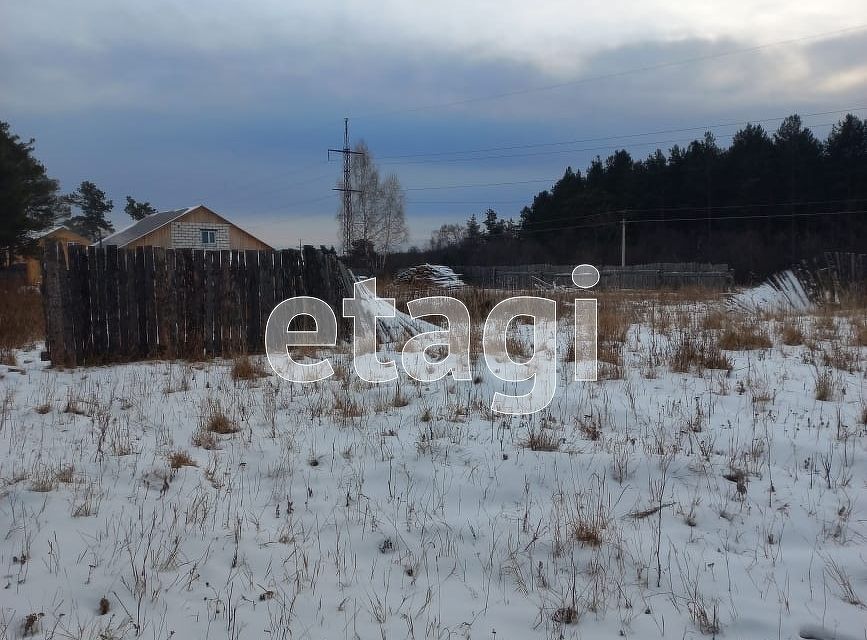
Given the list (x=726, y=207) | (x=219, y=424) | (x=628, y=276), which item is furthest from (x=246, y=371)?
(x=726, y=207)

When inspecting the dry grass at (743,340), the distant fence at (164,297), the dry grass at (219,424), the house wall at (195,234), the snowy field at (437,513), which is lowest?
the snowy field at (437,513)

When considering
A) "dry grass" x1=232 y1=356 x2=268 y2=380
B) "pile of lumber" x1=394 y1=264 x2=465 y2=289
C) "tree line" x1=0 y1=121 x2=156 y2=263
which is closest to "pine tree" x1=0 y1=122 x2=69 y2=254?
"tree line" x1=0 y1=121 x2=156 y2=263

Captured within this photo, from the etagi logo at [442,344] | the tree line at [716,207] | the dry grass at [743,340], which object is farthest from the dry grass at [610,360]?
the tree line at [716,207]

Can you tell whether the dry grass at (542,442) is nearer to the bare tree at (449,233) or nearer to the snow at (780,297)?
the snow at (780,297)

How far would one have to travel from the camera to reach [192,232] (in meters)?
43.3

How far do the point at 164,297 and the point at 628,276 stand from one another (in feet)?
89.4

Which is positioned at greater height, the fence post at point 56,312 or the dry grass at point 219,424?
the fence post at point 56,312

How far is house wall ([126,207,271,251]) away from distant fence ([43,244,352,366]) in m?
33.1

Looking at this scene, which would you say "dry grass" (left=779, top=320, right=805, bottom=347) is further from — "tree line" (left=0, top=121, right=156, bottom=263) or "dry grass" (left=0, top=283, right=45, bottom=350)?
"tree line" (left=0, top=121, right=156, bottom=263)

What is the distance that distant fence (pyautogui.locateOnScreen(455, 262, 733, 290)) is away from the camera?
28.6 meters

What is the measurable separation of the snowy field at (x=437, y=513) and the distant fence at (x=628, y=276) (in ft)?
65.1

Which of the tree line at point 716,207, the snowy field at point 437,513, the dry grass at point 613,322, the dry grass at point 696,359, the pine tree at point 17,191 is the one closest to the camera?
the snowy field at point 437,513

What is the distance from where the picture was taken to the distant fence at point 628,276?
28.6 meters

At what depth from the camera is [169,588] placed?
273cm
